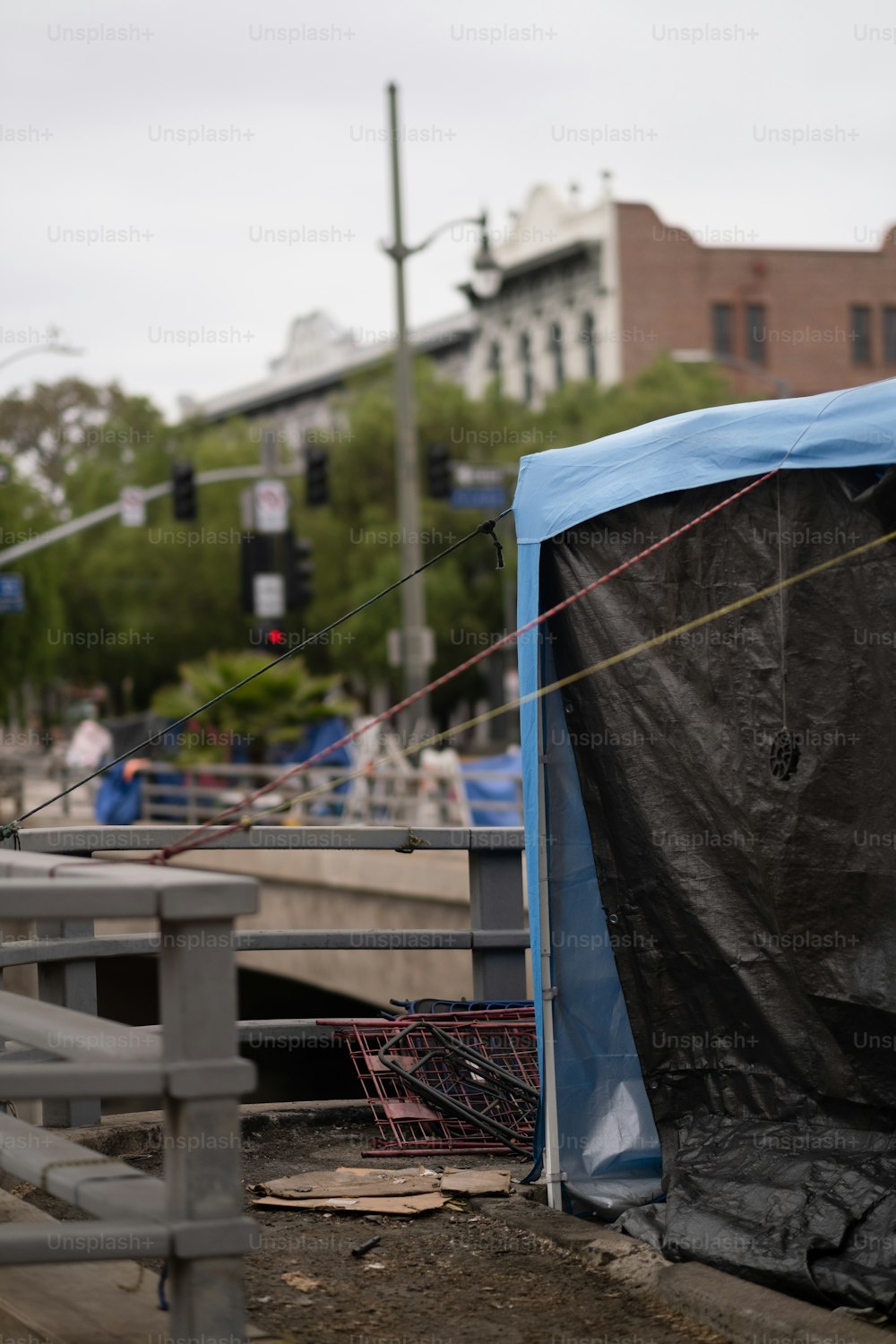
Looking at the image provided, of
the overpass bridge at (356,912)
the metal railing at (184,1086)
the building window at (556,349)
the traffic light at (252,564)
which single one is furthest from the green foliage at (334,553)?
the metal railing at (184,1086)

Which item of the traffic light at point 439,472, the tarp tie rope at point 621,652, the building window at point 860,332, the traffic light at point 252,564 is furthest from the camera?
the building window at point 860,332

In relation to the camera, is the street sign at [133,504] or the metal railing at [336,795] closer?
the metal railing at [336,795]

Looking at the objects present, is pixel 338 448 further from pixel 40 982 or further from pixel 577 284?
pixel 40 982

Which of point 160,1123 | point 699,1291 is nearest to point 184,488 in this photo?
point 160,1123

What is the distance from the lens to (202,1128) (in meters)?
3.47

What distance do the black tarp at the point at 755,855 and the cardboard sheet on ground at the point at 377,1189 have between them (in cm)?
69

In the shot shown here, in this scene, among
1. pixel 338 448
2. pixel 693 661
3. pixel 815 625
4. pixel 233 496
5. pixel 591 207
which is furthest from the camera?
pixel 591 207

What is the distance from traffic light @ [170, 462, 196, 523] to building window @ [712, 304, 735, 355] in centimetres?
3584

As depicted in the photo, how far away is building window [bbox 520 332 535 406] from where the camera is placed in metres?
61.4

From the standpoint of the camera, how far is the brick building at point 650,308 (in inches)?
2308

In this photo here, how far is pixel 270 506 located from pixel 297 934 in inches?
945

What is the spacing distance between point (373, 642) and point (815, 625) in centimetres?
4468

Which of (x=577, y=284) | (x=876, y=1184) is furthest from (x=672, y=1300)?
(x=577, y=284)

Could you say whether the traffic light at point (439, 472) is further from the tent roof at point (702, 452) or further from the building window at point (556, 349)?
the building window at point (556, 349)
